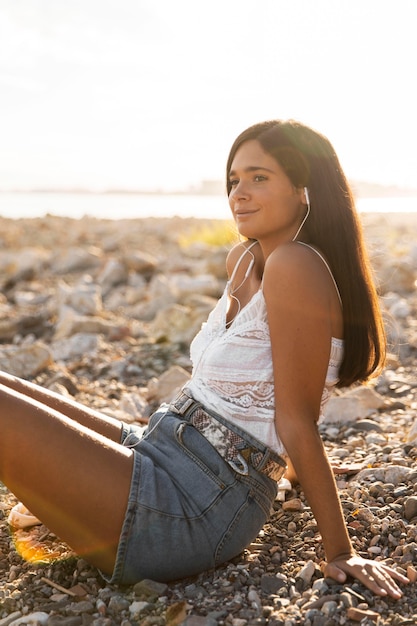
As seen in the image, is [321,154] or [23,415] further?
[321,154]

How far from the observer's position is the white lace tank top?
2162 millimetres

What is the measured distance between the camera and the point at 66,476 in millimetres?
1996

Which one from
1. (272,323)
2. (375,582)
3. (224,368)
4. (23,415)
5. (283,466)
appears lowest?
(375,582)

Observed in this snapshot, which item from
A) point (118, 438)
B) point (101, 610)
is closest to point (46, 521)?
point (101, 610)

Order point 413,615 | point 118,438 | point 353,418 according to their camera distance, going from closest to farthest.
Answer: point 413,615 → point 118,438 → point 353,418

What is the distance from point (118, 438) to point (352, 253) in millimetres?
1026

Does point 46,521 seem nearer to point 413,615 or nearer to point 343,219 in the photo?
point 413,615

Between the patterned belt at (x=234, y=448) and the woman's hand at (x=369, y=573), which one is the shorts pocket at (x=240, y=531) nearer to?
the patterned belt at (x=234, y=448)

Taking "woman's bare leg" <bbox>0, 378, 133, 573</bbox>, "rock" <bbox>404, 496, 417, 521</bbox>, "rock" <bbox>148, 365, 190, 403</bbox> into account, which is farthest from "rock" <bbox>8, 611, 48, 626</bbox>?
"rock" <bbox>148, 365, 190, 403</bbox>

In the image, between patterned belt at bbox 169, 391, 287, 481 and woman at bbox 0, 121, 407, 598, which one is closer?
woman at bbox 0, 121, 407, 598

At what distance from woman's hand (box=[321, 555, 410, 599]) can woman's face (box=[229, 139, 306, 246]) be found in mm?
977

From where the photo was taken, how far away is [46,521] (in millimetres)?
2080

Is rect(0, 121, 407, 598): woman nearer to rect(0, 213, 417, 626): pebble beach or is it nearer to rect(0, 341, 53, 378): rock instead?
rect(0, 213, 417, 626): pebble beach

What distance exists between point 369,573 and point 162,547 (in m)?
0.58
